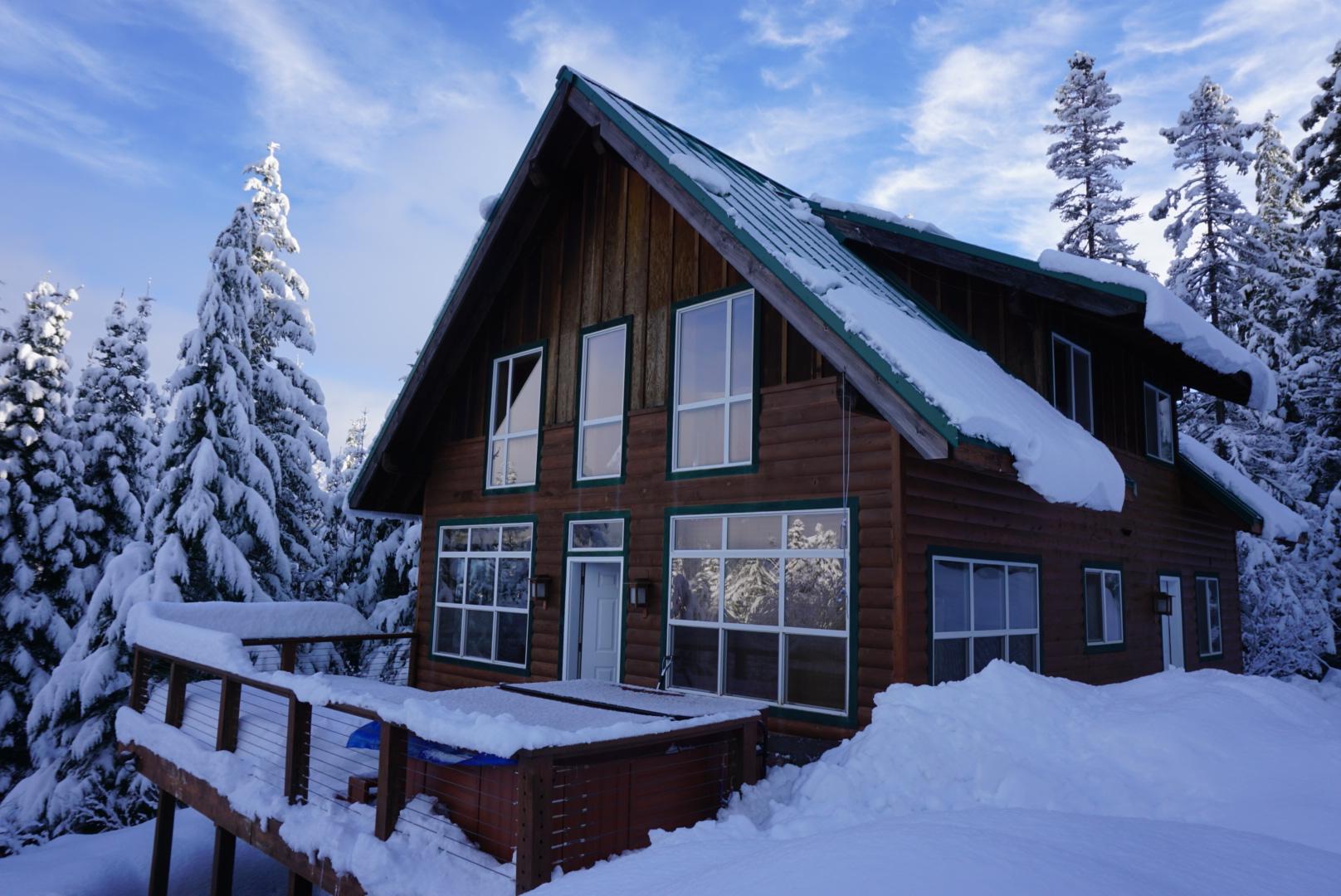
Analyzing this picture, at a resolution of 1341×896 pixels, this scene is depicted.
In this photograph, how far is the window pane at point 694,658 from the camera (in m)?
9.34

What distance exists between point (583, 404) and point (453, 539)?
360 centimetres

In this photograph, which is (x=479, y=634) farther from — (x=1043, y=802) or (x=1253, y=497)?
(x=1253, y=497)

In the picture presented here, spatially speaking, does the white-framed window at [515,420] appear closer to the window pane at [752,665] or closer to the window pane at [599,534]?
the window pane at [599,534]

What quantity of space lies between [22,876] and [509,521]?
875 centimetres

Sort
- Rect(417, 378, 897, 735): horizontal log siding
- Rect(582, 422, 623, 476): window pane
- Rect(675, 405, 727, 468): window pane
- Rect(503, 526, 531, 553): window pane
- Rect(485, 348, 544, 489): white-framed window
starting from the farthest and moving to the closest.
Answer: Rect(485, 348, 544, 489): white-framed window → Rect(503, 526, 531, 553): window pane → Rect(582, 422, 623, 476): window pane → Rect(675, 405, 727, 468): window pane → Rect(417, 378, 897, 735): horizontal log siding

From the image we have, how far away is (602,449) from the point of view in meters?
11.3

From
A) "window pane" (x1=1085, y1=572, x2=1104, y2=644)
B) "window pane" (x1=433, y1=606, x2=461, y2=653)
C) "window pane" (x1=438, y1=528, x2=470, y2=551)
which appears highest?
"window pane" (x1=438, y1=528, x2=470, y2=551)

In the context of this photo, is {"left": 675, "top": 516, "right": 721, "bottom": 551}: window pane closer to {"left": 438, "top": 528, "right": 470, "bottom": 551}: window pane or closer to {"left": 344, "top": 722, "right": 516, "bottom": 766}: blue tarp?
{"left": 344, "top": 722, "right": 516, "bottom": 766}: blue tarp

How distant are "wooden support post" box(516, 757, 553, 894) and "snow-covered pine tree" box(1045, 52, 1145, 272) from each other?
83.7 ft

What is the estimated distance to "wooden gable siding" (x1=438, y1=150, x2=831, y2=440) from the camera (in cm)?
1020

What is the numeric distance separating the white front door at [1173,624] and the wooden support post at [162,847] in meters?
14.7

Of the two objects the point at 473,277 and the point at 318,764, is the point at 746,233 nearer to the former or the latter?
the point at 473,277

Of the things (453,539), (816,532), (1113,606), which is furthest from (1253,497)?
(453,539)

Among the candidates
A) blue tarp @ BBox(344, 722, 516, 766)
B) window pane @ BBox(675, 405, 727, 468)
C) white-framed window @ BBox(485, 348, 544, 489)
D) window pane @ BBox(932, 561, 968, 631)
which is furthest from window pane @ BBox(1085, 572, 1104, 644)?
blue tarp @ BBox(344, 722, 516, 766)
